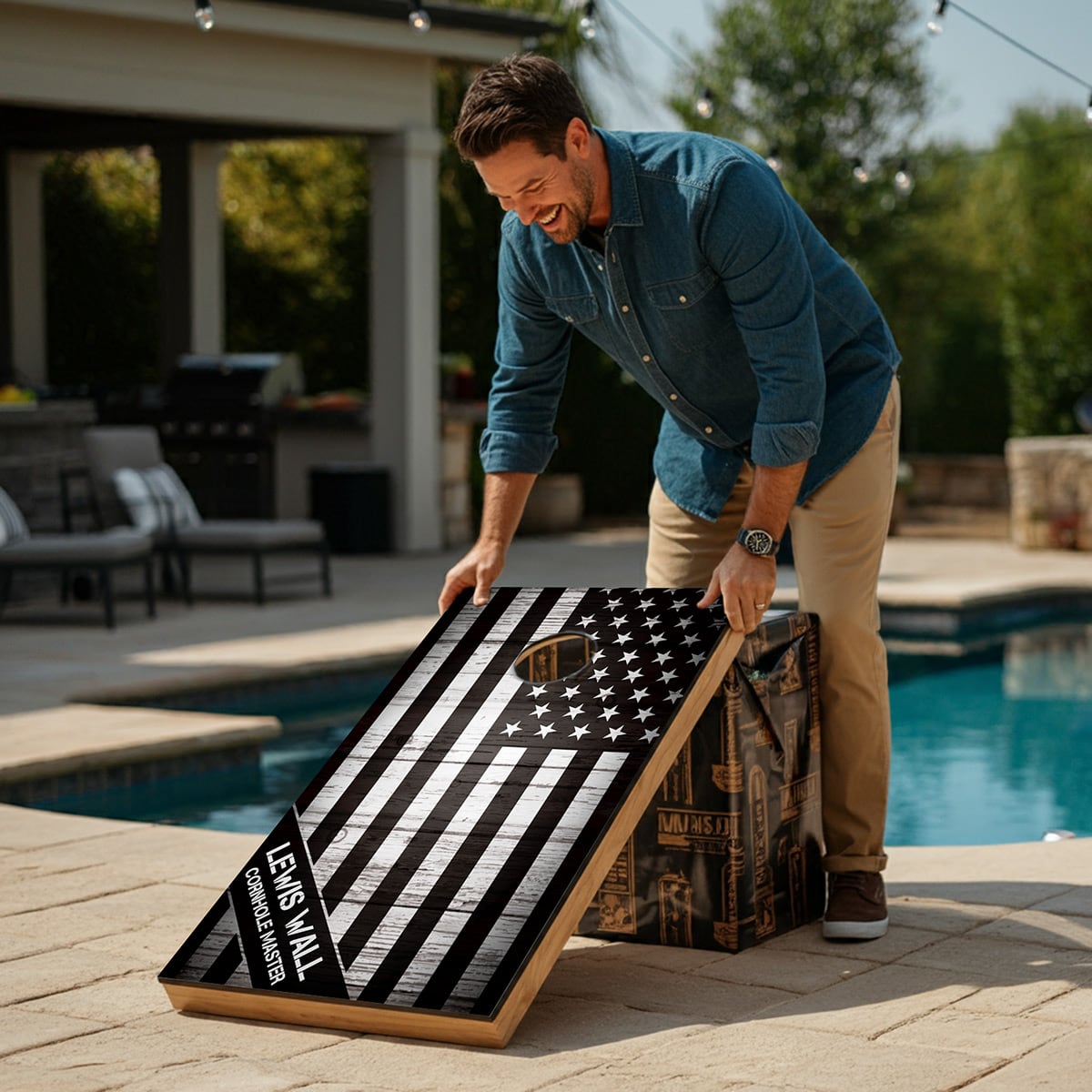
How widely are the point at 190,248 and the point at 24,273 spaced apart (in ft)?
5.18

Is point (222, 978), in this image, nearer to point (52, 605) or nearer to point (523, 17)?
point (52, 605)

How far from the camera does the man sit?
123 inches

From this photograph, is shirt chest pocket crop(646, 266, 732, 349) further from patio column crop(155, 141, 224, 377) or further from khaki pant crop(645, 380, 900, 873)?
patio column crop(155, 141, 224, 377)

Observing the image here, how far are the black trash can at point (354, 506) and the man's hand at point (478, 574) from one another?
891 centimetres

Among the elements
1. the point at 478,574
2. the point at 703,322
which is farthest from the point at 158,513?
the point at 703,322

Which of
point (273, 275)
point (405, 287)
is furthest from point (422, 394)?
point (273, 275)

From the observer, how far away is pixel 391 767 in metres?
3.18

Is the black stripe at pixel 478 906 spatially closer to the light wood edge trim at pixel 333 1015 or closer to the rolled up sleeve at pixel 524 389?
the light wood edge trim at pixel 333 1015

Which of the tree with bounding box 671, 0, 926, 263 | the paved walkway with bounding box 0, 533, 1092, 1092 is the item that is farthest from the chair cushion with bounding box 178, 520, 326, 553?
the tree with bounding box 671, 0, 926, 263

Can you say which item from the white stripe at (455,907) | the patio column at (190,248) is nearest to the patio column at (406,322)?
the patio column at (190,248)

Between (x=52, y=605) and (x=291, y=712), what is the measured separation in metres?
3.13

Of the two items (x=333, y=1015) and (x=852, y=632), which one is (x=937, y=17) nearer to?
(x=852, y=632)

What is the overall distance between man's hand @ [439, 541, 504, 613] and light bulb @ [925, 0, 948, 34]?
Answer: 598 cm

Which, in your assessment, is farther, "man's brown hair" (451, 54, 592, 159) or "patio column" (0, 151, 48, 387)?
"patio column" (0, 151, 48, 387)
